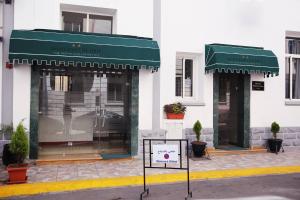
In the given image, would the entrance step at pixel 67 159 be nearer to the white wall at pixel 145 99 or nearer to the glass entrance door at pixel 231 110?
the white wall at pixel 145 99

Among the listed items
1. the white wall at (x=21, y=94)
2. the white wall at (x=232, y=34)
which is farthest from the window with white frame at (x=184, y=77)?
the white wall at (x=21, y=94)

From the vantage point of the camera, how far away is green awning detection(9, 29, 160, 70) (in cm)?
902

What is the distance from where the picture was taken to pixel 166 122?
431 inches

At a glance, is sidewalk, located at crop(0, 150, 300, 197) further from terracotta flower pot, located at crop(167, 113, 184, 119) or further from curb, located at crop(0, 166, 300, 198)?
terracotta flower pot, located at crop(167, 113, 184, 119)

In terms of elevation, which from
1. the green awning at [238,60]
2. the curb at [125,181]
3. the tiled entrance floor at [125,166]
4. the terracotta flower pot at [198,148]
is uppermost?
the green awning at [238,60]

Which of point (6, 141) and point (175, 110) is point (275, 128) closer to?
point (175, 110)

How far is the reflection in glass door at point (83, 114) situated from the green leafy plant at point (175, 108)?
1452 mm

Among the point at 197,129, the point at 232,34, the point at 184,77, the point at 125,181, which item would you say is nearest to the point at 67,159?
the point at 125,181

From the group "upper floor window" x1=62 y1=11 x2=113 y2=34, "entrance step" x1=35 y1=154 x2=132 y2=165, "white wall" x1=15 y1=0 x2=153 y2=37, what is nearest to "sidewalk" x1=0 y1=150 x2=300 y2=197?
"entrance step" x1=35 y1=154 x2=132 y2=165

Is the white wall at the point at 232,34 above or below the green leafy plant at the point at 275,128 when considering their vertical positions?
above

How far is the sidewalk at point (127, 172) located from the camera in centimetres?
762

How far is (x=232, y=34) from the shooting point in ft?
39.8

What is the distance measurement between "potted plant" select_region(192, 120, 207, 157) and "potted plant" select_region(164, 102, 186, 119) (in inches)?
28.0

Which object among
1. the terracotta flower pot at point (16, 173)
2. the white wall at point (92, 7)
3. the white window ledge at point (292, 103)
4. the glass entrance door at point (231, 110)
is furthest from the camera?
the white window ledge at point (292, 103)
